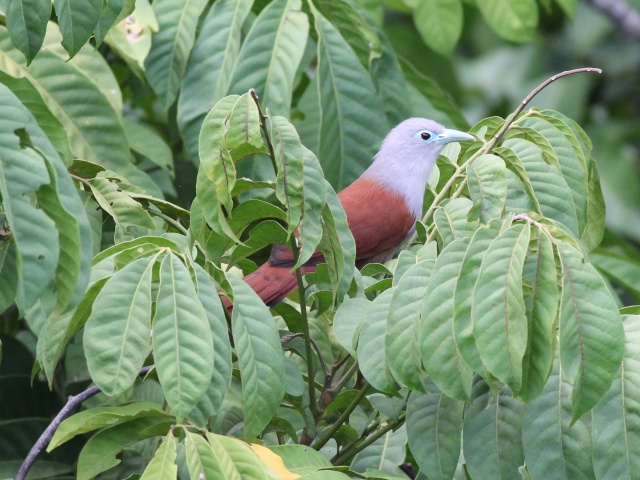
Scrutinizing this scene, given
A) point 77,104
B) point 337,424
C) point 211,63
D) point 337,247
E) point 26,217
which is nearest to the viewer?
point 26,217

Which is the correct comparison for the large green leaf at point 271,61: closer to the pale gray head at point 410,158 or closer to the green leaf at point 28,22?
the green leaf at point 28,22

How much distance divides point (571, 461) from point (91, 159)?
1.56 metres

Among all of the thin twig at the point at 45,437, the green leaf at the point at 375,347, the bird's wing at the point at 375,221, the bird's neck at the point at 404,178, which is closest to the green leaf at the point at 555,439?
the green leaf at the point at 375,347

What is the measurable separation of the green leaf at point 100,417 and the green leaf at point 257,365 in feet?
0.77

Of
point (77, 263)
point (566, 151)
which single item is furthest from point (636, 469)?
point (77, 263)

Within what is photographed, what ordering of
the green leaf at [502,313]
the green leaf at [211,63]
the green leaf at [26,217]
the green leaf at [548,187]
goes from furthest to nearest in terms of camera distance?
the green leaf at [211,63] < the green leaf at [548,187] < the green leaf at [502,313] < the green leaf at [26,217]

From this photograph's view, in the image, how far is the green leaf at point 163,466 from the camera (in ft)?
4.87

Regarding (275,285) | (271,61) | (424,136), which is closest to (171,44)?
(271,61)

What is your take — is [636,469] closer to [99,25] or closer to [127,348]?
[127,348]

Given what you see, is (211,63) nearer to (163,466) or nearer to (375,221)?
(375,221)

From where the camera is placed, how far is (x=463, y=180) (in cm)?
221

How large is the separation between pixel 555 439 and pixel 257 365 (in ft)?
1.69

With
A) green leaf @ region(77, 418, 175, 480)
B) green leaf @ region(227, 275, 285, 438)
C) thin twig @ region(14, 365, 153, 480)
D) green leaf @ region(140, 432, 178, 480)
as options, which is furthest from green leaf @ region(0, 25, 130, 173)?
green leaf @ region(140, 432, 178, 480)

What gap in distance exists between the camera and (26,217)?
1.31 meters
